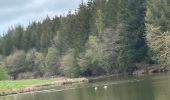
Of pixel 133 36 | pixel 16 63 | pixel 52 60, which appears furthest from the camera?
pixel 16 63

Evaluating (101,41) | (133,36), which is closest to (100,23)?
(101,41)

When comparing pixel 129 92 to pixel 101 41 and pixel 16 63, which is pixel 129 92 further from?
pixel 16 63

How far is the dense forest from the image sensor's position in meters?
98.8

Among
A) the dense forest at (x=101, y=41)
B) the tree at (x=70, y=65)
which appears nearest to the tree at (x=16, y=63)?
the dense forest at (x=101, y=41)

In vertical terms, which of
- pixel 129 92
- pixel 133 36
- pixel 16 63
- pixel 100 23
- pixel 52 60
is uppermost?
pixel 100 23

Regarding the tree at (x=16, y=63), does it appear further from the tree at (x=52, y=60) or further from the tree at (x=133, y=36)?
the tree at (x=133, y=36)

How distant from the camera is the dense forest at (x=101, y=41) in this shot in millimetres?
98812

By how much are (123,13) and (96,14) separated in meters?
18.2

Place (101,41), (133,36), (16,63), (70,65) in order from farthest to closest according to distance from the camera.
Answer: (16,63) < (70,65) < (101,41) < (133,36)

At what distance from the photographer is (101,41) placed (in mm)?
125312

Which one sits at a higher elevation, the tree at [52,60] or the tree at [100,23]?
the tree at [100,23]

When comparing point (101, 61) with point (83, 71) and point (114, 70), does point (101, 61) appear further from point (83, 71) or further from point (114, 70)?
point (83, 71)

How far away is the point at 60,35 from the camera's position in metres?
154

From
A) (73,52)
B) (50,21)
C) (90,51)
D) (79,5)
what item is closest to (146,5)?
(90,51)
